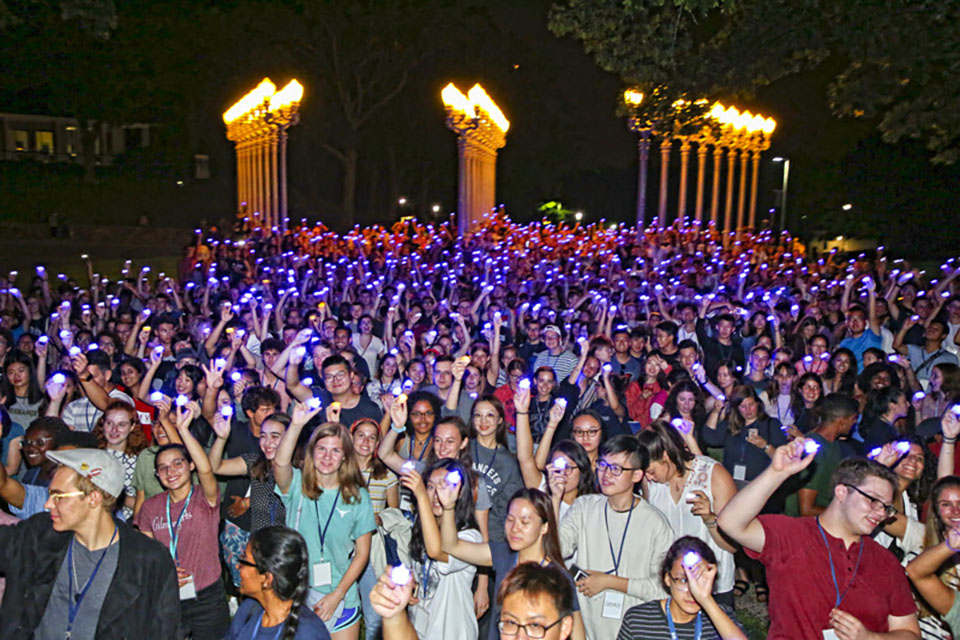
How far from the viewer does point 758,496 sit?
12.2 ft

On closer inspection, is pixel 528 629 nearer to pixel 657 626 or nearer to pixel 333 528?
pixel 657 626

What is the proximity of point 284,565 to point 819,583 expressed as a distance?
2.32 m

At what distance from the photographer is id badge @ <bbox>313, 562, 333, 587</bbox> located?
478 cm

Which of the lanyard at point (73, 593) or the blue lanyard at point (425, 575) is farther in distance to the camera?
the blue lanyard at point (425, 575)

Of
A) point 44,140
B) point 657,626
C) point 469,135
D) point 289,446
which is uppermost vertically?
point 44,140

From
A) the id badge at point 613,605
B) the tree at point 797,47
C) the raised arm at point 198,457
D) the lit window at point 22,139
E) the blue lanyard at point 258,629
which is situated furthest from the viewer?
the lit window at point 22,139

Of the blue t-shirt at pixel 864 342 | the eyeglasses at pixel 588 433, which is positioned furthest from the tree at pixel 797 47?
the eyeglasses at pixel 588 433

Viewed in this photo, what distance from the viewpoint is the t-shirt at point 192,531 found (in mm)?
4922

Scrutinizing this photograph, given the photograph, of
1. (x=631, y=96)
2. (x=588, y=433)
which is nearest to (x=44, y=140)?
(x=631, y=96)

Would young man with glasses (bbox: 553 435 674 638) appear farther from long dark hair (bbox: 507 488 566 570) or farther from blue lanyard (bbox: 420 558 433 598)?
blue lanyard (bbox: 420 558 433 598)

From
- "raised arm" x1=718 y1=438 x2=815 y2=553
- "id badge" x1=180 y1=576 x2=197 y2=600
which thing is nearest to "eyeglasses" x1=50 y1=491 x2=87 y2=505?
"id badge" x1=180 y1=576 x2=197 y2=600

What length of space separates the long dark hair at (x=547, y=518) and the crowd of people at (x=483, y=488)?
1 centimetres

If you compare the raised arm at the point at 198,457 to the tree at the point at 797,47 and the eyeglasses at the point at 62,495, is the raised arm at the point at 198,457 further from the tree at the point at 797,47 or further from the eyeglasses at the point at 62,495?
the tree at the point at 797,47

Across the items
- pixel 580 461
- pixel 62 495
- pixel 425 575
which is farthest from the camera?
pixel 580 461
